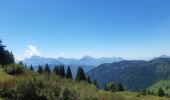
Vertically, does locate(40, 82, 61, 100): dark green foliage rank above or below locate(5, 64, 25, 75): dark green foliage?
below

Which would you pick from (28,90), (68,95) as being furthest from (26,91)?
(68,95)

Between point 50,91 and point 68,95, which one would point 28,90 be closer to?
point 50,91

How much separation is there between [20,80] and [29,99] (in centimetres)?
208

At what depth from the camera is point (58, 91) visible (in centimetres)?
2452

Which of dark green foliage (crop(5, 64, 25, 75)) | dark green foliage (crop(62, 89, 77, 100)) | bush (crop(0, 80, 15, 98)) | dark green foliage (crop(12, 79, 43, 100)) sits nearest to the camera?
dark green foliage (crop(12, 79, 43, 100))

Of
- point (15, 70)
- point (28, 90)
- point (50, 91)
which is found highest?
point (15, 70)

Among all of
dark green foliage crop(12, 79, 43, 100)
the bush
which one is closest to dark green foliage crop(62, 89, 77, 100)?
dark green foliage crop(12, 79, 43, 100)

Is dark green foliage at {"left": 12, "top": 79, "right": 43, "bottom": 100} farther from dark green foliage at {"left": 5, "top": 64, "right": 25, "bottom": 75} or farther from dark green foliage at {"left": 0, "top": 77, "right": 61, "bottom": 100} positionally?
dark green foliage at {"left": 5, "top": 64, "right": 25, "bottom": 75}

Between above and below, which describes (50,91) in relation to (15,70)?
below

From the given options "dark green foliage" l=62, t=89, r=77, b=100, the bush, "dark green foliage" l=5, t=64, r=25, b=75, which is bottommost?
"dark green foliage" l=62, t=89, r=77, b=100

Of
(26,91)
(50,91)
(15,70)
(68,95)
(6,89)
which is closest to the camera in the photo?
(26,91)

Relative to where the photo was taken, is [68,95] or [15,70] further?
[15,70]

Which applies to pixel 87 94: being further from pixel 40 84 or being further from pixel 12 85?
pixel 12 85

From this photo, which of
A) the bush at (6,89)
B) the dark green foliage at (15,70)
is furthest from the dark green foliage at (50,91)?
the dark green foliage at (15,70)
